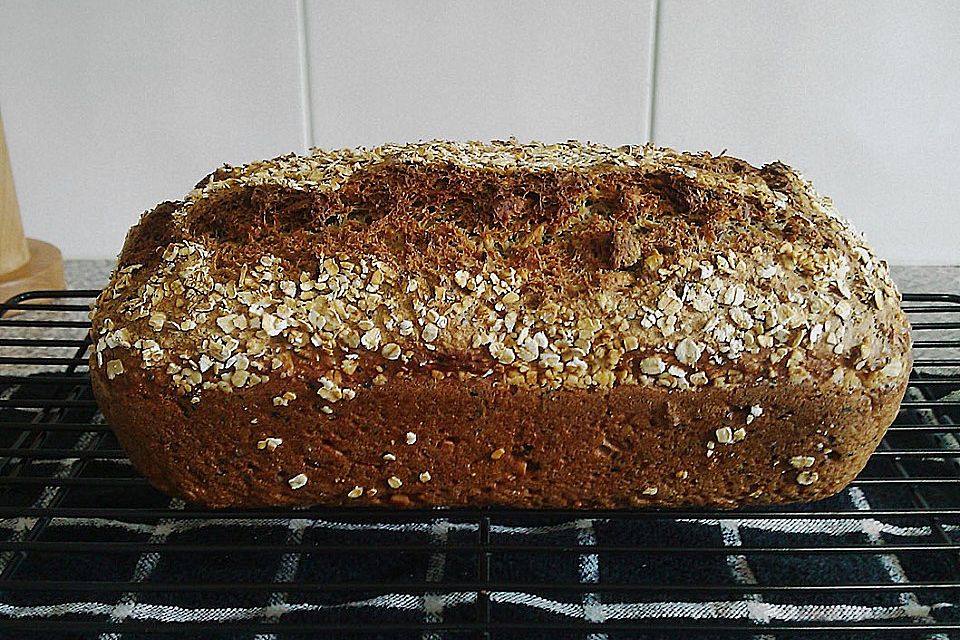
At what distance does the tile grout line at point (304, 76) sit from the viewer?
197cm

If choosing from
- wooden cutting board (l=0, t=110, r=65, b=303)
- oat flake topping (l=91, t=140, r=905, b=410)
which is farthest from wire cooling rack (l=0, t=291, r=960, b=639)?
wooden cutting board (l=0, t=110, r=65, b=303)

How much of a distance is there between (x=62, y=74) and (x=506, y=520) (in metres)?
1.37

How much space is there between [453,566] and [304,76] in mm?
1174

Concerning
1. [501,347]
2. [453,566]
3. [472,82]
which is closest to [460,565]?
[453,566]

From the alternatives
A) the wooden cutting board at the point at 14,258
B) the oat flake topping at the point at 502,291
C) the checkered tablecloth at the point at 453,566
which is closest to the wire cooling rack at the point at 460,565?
the checkered tablecloth at the point at 453,566

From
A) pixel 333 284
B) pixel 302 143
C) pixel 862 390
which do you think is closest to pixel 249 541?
pixel 333 284

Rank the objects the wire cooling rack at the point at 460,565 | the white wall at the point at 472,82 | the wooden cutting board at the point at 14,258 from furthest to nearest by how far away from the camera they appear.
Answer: the white wall at the point at 472,82, the wooden cutting board at the point at 14,258, the wire cooling rack at the point at 460,565

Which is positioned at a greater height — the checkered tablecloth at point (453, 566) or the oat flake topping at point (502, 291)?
the oat flake topping at point (502, 291)

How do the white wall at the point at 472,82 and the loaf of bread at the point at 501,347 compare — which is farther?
the white wall at the point at 472,82

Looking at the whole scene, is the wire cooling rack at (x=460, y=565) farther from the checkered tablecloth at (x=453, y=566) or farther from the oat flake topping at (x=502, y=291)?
the oat flake topping at (x=502, y=291)

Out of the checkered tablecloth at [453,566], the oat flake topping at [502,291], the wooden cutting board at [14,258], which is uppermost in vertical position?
the oat flake topping at [502,291]

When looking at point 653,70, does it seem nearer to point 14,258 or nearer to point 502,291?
point 502,291

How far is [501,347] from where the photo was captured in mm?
1087

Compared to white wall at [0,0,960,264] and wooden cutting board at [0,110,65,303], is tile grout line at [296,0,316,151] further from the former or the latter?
wooden cutting board at [0,110,65,303]
